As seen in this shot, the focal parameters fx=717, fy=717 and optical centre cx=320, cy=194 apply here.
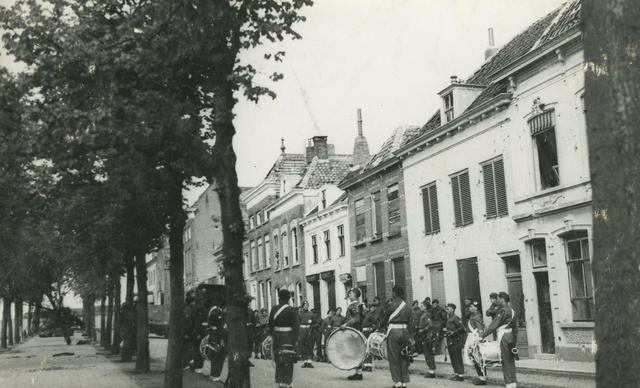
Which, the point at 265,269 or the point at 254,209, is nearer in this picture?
the point at 265,269

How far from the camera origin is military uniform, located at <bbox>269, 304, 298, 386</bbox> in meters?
12.8

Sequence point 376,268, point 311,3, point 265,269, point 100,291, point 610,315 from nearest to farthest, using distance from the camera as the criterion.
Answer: point 610,315 < point 311,3 < point 376,268 < point 100,291 < point 265,269

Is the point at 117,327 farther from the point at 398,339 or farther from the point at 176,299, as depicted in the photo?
the point at 398,339

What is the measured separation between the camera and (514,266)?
20125 millimetres

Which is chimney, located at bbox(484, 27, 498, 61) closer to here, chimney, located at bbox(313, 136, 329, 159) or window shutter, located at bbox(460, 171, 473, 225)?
window shutter, located at bbox(460, 171, 473, 225)

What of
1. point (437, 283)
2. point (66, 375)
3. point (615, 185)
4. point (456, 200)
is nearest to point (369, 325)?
point (456, 200)

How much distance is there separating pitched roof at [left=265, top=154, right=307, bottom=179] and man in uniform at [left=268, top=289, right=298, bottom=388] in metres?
32.3

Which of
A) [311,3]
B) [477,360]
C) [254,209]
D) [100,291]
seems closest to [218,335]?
[477,360]

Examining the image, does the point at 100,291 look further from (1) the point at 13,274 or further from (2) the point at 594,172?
(2) the point at 594,172

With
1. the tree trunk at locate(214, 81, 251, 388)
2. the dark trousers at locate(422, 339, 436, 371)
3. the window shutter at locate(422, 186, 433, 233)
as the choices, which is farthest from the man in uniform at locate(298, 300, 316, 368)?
the tree trunk at locate(214, 81, 251, 388)

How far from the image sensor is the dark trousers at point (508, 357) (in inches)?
505

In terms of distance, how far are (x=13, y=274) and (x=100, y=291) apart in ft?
19.5

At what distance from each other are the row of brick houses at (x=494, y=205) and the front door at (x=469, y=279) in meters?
0.05

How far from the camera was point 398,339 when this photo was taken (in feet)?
45.3
